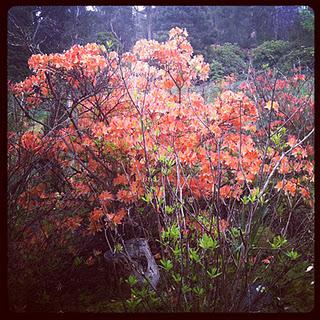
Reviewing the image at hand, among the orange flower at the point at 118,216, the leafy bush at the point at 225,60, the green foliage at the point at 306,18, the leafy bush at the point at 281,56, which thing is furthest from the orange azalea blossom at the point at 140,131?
the green foliage at the point at 306,18

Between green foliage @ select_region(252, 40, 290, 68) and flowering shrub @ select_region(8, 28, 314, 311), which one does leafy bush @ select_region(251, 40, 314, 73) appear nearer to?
green foliage @ select_region(252, 40, 290, 68)

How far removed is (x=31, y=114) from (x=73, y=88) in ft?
0.95

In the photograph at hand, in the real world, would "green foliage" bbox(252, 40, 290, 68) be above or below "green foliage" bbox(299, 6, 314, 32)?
below

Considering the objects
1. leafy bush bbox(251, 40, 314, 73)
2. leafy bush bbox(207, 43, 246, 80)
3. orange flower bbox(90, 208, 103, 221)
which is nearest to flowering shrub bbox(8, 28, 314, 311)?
orange flower bbox(90, 208, 103, 221)

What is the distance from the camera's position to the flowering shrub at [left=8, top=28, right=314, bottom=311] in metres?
1.43

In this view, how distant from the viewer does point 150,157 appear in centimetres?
160

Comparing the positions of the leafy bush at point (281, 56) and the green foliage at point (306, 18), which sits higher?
the green foliage at point (306, 18)

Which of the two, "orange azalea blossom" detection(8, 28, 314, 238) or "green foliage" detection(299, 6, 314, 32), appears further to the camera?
"orange azalea blossom" detection(8, 28, 314, 238)

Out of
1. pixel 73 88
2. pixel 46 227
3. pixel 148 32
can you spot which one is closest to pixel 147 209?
pixel 46 227

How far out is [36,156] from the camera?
155 centimetres

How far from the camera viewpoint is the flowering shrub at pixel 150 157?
1430 millimetres

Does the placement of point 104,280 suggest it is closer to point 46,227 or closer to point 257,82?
point 46,227

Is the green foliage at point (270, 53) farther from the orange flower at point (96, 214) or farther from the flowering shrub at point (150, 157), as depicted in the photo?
the orange flower at point (96, 214)

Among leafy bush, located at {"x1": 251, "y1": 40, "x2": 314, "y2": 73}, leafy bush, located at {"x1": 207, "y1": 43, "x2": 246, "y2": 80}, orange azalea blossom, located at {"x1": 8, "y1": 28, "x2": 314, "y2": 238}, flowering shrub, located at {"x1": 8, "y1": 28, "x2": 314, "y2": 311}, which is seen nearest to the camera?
flowering shrub, located at {"x1": 8, "y1": 28, "x2": 314, "y2": 311}
